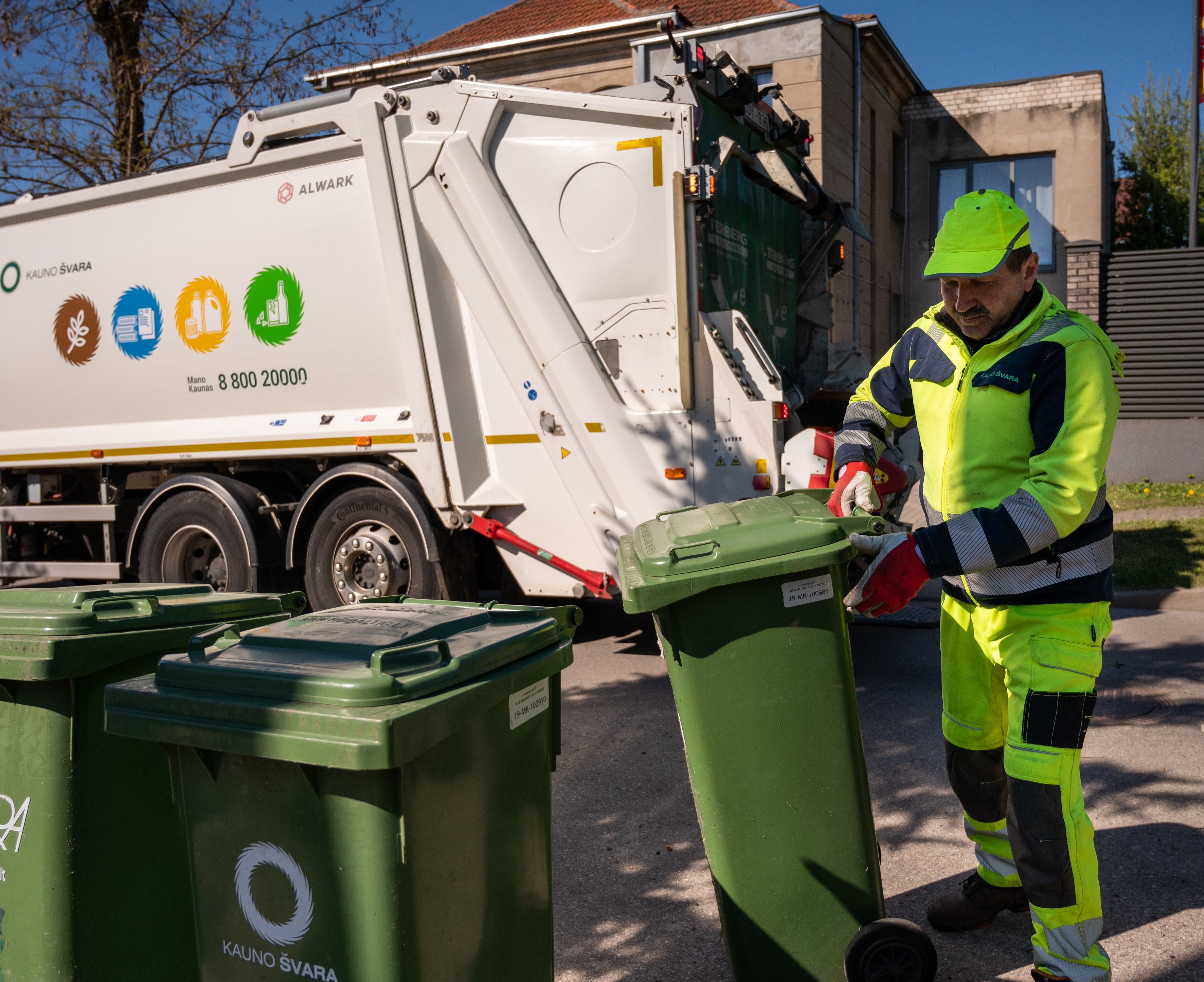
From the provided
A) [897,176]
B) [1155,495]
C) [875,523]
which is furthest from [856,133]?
[875,523]

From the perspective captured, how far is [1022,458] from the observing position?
7.72 ft

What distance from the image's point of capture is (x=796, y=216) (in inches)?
261

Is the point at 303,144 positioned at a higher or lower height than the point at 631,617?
higher

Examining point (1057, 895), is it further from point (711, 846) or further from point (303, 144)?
point (303, 144)

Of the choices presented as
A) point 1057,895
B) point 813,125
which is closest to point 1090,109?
point 813,125

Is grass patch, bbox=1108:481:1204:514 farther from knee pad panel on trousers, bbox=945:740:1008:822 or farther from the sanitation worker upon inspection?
the sanitation worker

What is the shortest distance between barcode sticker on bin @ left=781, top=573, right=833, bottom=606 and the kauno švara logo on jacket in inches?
44.2

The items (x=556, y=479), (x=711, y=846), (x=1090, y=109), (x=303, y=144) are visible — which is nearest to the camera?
(x=711, y=846)

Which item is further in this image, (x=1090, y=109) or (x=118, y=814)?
(x=1090, y=109)

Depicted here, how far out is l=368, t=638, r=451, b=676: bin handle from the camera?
1.72m

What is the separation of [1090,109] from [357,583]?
16.8m

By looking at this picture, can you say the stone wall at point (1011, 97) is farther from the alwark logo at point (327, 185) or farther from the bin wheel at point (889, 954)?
the bin wheel at point (889, 954)

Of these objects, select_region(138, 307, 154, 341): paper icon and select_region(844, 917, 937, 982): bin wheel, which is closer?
select_region(844, 917, 937, 982): bin wheel

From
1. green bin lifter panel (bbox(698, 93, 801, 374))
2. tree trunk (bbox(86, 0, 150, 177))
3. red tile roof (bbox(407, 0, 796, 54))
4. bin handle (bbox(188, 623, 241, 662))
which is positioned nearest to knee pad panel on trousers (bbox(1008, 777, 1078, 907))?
bin handle (bbox(188, 623, 241, 662))
